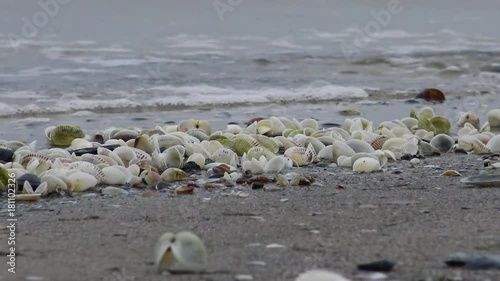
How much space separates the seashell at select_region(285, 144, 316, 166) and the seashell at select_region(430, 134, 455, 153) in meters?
0.89

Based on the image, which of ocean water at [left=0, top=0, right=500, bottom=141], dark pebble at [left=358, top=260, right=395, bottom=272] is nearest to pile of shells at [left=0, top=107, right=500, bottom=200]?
ocean water at [left=0, top=0, right=500, bottom=141]

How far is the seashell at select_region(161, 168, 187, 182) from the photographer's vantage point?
12.8 ft

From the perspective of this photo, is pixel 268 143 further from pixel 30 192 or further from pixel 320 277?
pixel 320 277

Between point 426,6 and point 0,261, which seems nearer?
point 0,261

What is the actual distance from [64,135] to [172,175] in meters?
1.53

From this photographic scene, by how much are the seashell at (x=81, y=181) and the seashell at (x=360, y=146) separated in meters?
1.58

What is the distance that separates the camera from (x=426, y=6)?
20.2 m

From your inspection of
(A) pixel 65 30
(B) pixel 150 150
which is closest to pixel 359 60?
(A) pixel 65 30

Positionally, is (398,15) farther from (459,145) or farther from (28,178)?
(28,178)

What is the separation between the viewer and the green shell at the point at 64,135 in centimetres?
520

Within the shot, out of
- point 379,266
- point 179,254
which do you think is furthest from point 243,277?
point 379,266

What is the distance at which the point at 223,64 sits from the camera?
9.72 meters

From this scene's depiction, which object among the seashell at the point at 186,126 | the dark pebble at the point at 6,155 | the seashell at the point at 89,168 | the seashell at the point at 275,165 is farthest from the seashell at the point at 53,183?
the seashell at the point at 186,126

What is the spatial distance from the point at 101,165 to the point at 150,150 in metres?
0.64
